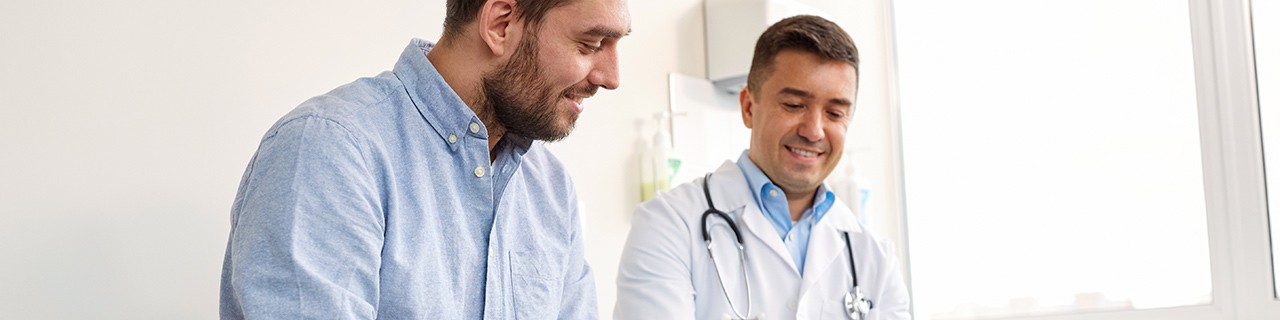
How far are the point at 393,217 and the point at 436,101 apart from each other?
5.9 inches

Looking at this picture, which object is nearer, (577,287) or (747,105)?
(577,287)

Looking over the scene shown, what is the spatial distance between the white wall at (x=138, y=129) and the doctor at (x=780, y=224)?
1.74 ft

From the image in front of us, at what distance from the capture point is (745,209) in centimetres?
190

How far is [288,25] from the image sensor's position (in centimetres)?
158

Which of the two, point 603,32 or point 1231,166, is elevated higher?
point 603,32

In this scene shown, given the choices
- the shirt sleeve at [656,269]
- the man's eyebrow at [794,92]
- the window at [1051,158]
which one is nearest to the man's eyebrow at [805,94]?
the man's eyebrow at [794,92]

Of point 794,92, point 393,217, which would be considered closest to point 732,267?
point 794,92

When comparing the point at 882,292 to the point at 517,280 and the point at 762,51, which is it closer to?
the point at 762,51

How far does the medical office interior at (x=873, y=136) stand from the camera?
4.30 ft

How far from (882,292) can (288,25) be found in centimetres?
101

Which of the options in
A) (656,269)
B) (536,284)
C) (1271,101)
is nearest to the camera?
(536,284)

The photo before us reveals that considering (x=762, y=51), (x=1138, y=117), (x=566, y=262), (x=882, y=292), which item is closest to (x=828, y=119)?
(x=762, y=51)

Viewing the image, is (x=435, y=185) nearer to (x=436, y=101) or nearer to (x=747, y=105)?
(x=436, y=101)

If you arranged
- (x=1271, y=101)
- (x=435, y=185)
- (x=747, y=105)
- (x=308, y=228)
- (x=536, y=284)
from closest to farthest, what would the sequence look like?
(x=308, y=228), (x=435, y=185), (x=536, y=284), (x=747, y=105), (x=1271, y=101)
